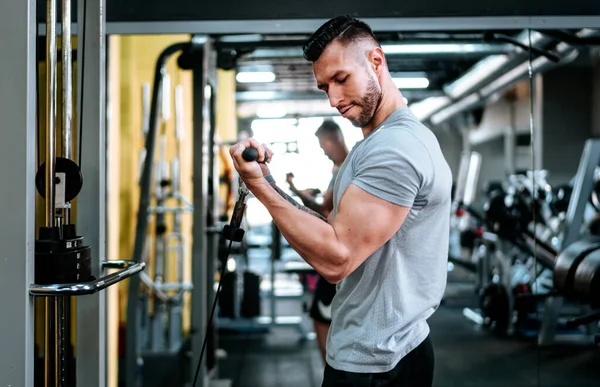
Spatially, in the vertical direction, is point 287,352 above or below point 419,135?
below

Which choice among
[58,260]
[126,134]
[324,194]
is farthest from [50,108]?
[126,134]

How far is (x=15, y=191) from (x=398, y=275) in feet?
2.67

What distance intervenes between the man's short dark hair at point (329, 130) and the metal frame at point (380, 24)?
849 millimetres

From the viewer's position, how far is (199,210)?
3117 millimetres

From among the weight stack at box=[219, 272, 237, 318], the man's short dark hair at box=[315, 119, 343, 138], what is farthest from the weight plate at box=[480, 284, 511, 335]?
the man's short dark hair at box=[315, 119, 343, 138]

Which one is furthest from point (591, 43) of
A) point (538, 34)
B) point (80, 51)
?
point (80, 51)

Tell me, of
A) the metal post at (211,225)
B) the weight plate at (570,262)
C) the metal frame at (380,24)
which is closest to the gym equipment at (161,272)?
the metal post at (211,225)

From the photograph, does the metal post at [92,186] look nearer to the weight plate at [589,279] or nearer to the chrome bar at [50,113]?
the chrome bar at [50,113]

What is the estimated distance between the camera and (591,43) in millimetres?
2930

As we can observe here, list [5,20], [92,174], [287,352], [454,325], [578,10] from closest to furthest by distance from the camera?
[5,20], [92,174], [578,10], [287,352], [454,325]

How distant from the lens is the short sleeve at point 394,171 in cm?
107

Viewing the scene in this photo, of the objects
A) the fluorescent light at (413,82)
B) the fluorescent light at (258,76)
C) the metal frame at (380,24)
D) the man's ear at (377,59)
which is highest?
the fluorescent light at (258,76)

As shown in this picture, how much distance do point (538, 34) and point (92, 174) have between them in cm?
248

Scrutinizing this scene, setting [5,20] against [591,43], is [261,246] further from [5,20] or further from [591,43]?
[5,20]
